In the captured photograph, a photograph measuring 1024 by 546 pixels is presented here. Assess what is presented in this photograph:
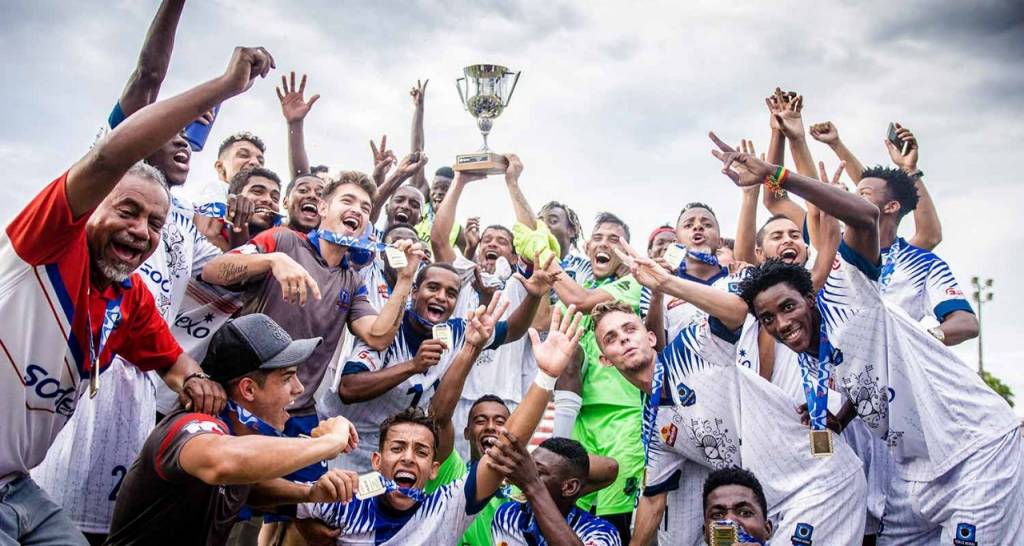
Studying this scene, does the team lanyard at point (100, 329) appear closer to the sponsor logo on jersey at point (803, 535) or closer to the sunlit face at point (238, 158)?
the sunlit face at point (238, 158)

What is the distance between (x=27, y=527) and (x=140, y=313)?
1074 mm

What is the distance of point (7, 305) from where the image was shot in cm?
306

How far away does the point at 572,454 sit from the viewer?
5191 mm

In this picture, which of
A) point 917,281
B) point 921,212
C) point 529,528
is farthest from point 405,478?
point 921,212

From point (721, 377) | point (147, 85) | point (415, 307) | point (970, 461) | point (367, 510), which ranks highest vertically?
point (147, 85)

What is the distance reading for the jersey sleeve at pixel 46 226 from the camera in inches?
117

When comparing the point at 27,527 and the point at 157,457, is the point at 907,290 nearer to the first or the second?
the point at 157,457

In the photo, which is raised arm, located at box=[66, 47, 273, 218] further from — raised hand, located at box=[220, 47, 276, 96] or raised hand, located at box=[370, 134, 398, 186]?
raised hand, located at box=[370, 134, 398, 186]

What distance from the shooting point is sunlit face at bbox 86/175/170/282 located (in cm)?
330

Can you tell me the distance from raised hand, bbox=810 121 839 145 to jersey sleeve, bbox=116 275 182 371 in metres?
5.27

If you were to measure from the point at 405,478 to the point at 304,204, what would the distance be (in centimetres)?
259

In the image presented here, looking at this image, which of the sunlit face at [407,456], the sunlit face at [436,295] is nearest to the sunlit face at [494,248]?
the sunlit face at [436,295]

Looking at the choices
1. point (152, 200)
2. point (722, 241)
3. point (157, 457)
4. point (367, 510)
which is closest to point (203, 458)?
point (157, 457)

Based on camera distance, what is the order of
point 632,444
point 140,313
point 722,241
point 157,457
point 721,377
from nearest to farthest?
point 157,457 → point 140,313 → point 721,377 → point 632,444 → point 722,241
